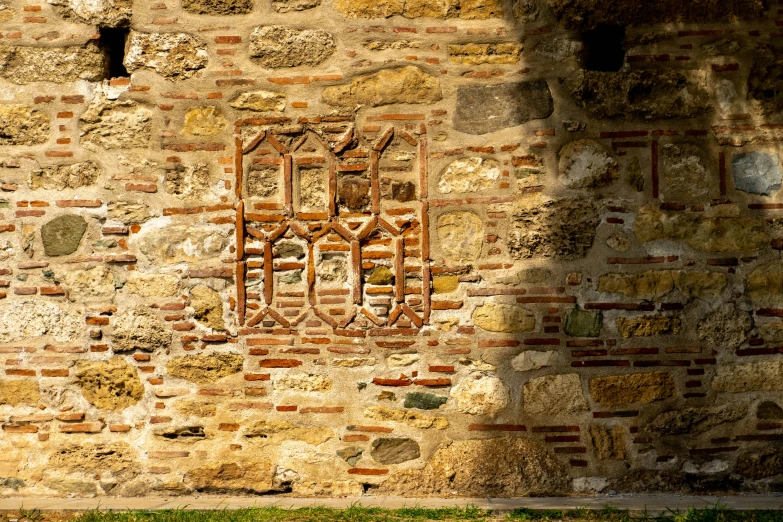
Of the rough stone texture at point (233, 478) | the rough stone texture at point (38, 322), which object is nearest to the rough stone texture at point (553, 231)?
the rough stone texture at point (233, 478)

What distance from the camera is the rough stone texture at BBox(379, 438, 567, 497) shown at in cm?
418

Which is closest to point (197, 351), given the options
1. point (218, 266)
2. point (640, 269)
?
point (218, 266)

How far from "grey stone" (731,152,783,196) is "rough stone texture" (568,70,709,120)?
35 cm

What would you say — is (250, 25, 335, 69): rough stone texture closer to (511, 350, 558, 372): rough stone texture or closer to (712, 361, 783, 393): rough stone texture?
(511, 350, 558, 372): rough stone texture

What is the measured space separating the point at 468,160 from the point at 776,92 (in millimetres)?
1704

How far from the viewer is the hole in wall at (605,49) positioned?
4332 millimetres

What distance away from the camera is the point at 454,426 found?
166 inches

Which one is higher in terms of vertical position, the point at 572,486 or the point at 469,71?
the point at 469,71

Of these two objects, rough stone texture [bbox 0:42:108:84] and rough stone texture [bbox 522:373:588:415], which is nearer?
rough stone texture [bbox 522:373:588:415]

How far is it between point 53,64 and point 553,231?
9.50 ft

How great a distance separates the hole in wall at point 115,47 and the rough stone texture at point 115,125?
0.69 ft

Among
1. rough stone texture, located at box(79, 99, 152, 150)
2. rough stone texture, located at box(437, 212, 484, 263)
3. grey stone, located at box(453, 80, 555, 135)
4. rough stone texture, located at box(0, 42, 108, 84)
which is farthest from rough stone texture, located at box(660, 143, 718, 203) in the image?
rough stone texture, located at box(0, 42, 108, 84)

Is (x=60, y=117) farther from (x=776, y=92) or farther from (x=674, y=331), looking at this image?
(x=776, y=92)

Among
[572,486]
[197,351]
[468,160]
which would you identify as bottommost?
[572,486]
